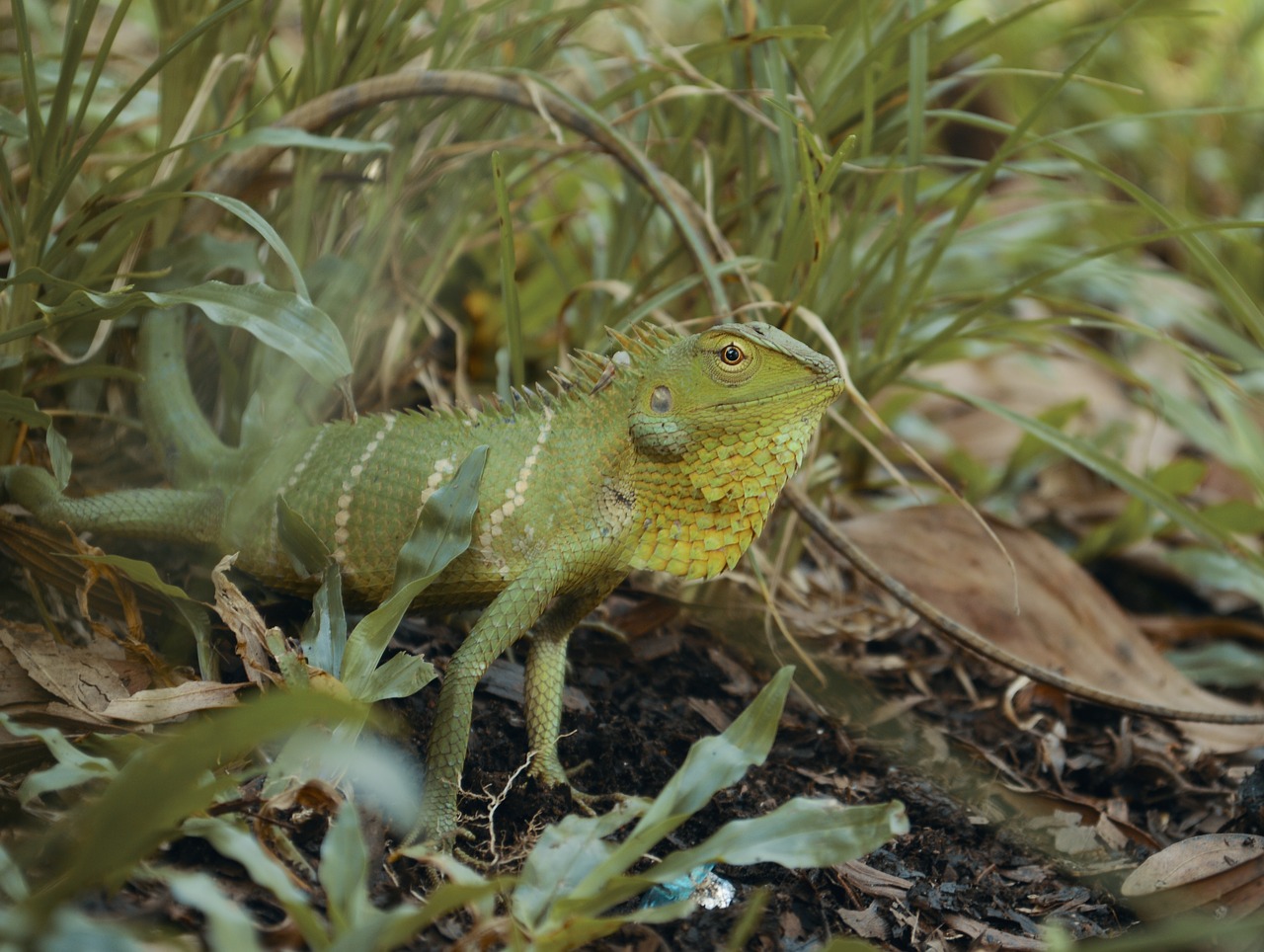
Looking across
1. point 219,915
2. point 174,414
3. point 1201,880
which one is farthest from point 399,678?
point 1201,880

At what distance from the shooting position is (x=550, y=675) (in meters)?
2.78

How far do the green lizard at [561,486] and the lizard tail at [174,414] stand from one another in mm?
222

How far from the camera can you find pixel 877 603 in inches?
171

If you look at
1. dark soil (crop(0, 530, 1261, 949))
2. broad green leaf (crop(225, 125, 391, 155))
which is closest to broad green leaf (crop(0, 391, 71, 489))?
broad green leaf (crop(225, 125, 391, 155))

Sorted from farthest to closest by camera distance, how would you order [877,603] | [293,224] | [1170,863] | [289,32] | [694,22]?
[694,22]
[289,32]
[877,603]
[293,224]
[1170,863]

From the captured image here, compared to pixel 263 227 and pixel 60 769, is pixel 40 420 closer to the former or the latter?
pixel 263 227

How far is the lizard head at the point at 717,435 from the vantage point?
8.79 ft

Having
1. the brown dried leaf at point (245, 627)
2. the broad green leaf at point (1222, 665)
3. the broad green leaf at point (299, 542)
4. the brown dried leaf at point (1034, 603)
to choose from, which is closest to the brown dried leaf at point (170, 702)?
the brown dried leaf at point (245, 627)

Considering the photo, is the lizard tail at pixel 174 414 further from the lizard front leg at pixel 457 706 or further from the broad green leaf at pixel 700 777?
the broad green leaf at pixel 700 777

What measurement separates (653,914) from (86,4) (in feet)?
8.20

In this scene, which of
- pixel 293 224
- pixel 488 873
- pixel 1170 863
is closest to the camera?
pixel 488 873

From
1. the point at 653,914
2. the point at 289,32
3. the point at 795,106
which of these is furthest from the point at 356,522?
the point at 289,32

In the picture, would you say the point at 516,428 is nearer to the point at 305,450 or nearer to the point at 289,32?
the point at 305,450

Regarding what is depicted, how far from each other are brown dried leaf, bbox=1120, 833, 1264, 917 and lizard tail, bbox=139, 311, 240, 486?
→ 2607 mm
